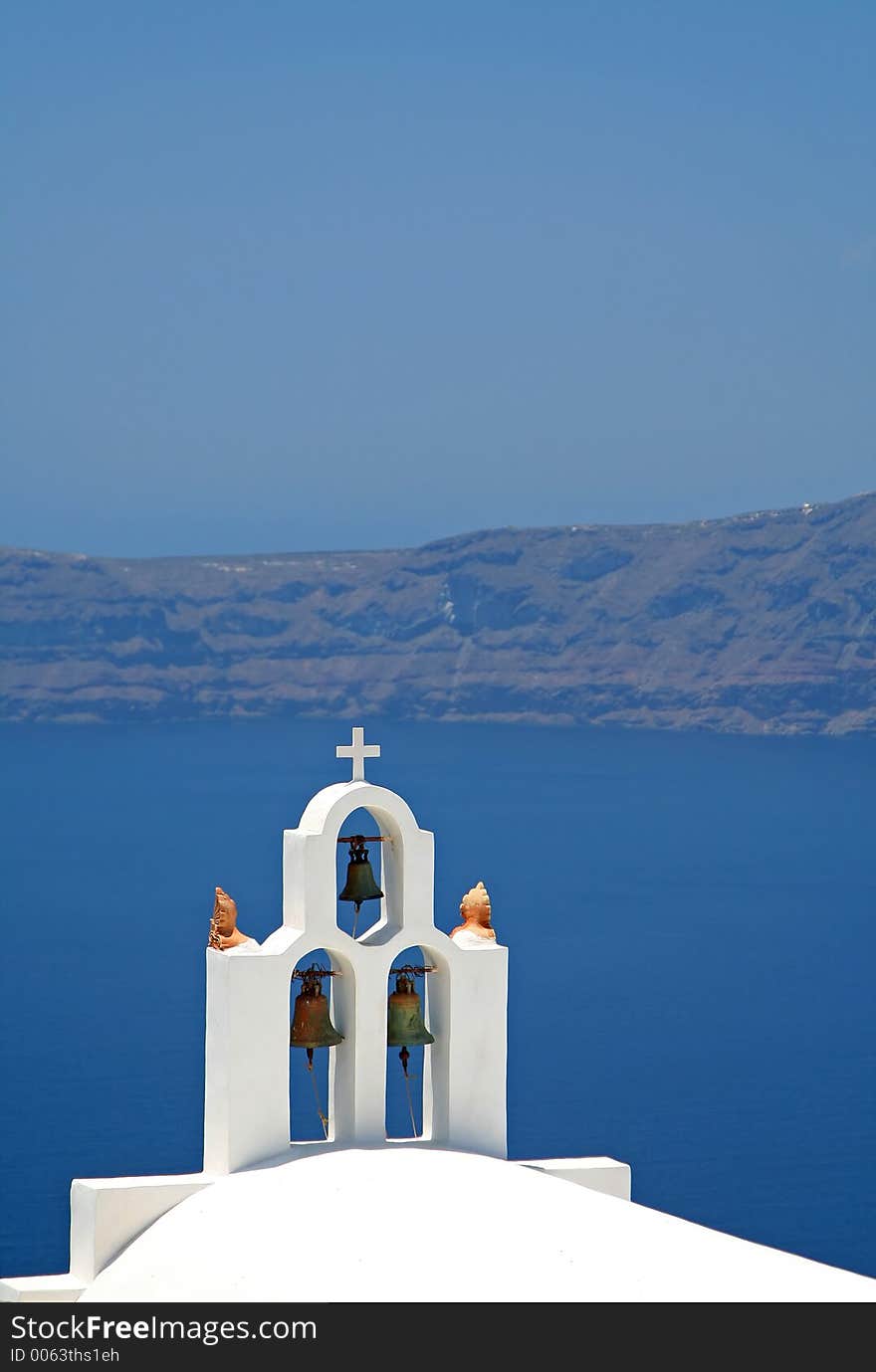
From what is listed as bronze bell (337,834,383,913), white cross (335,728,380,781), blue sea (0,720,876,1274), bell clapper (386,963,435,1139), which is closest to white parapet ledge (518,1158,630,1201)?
bell clapper (386,963,435,1139)

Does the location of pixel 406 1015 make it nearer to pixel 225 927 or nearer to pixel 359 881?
pixel 359 881

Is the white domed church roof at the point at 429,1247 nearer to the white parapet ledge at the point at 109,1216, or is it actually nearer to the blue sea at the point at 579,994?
the white parapet ledge at the point at 109,1216

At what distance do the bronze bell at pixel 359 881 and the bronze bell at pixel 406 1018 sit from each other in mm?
782

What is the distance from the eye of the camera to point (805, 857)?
516ft

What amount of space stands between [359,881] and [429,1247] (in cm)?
390

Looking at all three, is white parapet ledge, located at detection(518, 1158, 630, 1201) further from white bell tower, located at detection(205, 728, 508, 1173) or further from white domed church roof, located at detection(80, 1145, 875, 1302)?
white domed church roof, located at detection(80, 1145, 875, 1302)

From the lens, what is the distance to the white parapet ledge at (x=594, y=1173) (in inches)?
604

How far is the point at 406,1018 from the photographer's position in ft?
51.0

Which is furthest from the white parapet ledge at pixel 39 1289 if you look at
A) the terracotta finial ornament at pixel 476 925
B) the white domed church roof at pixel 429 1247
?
the terracotta finial ornament at pixel 476 925

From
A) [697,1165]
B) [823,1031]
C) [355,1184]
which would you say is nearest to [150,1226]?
[355,1184]

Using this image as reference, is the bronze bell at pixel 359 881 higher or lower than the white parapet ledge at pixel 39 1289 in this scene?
higher

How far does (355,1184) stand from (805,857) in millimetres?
145311

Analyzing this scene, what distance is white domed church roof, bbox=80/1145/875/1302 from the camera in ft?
40.7
